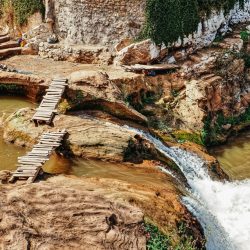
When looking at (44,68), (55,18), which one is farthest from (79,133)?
(55,18)

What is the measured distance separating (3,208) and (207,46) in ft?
39.6

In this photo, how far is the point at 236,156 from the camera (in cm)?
1430

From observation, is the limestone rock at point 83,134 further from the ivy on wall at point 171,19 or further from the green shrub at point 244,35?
the green shrub at point 244,35

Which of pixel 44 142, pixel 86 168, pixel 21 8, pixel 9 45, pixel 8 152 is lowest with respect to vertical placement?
pixel 8 152

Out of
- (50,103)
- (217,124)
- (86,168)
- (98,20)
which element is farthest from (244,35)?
(86,168)

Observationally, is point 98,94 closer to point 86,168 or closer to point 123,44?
point 86,168

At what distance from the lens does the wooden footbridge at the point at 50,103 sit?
1138 centimetres

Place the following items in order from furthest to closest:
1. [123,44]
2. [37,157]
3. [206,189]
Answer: [123,44], [206,189], [37,157]

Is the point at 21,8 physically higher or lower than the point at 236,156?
higher

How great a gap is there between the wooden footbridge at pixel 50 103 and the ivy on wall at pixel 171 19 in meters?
4.47

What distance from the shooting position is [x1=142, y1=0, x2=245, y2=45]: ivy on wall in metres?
15.3

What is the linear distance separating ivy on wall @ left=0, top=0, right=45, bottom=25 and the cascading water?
26.8ft

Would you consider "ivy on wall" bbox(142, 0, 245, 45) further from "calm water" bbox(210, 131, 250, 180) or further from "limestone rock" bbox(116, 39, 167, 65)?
"calm water" bbox(210, 131, 250, 180)

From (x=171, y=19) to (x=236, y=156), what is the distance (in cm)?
554
